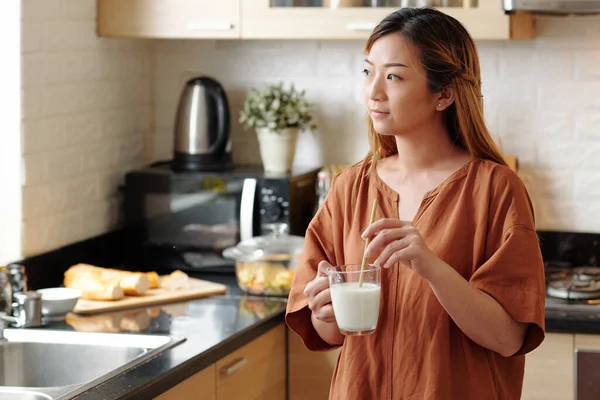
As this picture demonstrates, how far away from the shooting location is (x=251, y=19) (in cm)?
313

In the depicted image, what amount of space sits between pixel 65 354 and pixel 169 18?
1.23m

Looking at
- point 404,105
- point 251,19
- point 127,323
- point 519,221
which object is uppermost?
point 251,19

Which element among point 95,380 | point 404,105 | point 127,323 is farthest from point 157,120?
point 404,105

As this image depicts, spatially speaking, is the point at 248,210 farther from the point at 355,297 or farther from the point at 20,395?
the point at 355,297

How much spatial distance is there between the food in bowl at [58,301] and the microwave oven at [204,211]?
24.1 inches

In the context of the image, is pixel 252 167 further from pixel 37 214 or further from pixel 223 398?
pixel 223 398

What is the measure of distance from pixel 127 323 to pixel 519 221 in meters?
1.19

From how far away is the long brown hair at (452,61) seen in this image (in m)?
1.85

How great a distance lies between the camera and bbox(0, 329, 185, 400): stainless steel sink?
2357 millimetres

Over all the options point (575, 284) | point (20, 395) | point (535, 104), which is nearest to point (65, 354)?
point (20, 395)

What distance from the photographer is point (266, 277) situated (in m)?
2.95

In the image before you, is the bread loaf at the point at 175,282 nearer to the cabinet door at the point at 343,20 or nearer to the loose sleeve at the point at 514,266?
the cabinet door at the point at 343,20

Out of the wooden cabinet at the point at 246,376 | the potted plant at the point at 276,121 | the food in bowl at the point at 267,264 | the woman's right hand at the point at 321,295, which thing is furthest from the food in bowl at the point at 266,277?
the woman's right hand at the point at 321,295

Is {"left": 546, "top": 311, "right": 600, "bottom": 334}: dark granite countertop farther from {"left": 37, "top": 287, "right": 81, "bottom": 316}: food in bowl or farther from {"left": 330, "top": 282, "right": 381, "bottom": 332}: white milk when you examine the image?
{"left": 37, "top": 287, "right": 81, "bottom": 316}: food in bowl
